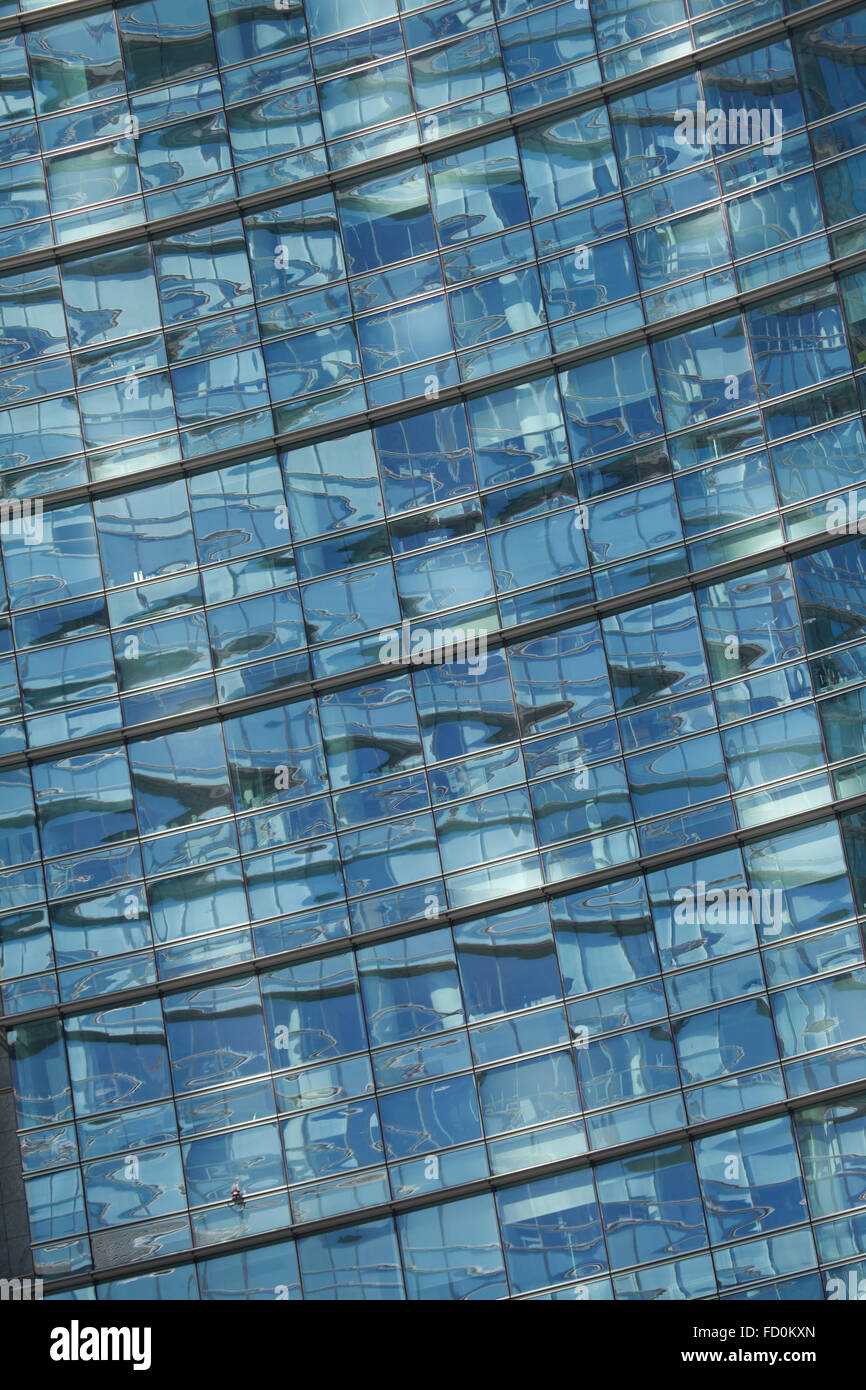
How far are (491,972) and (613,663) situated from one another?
6.33 m

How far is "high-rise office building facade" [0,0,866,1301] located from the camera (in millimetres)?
30750

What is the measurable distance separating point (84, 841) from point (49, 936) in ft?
6.54

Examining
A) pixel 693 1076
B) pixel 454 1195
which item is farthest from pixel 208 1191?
pixel 693 1076

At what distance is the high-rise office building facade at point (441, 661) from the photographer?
3075cm

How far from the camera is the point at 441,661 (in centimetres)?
3231

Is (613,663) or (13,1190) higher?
(613,663)

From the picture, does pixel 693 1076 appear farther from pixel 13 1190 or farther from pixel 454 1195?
pixel 13 1190

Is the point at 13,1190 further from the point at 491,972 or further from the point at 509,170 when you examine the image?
the point at 509,170
